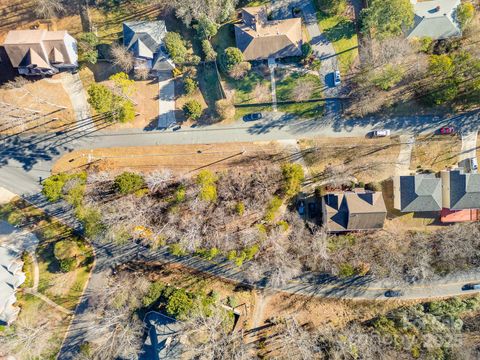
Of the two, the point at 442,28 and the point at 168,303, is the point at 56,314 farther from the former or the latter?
the point at 442,28

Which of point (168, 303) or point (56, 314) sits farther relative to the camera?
point (56, 314)

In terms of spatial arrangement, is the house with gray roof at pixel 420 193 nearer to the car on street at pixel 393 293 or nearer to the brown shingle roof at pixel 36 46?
the car on street at pixel 393 293

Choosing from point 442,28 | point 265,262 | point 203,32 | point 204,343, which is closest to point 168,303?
point 204,343

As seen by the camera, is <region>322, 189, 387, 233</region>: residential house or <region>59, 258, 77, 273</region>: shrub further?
<region>59, 258, 77, 273</region>: shrub

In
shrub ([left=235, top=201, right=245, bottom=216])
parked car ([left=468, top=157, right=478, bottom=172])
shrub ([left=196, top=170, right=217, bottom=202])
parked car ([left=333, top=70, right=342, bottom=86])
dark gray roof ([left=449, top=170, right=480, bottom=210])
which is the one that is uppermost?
parked car ([left=333, top=70, right=342, bottom=86])

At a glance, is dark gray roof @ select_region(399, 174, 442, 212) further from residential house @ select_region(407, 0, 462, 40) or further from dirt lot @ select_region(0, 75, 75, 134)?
dirt lot @ select_region(0, 75, 75, 134)

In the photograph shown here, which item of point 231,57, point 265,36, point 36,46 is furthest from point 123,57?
point 265,36

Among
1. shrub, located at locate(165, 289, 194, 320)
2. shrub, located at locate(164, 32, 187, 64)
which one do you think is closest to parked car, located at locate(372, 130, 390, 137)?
shrub, located at locate(164, 32, 187, 64)

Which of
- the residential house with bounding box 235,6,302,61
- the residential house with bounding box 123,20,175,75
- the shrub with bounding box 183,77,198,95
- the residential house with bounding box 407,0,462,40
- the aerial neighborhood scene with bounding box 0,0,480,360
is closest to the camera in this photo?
the residential house with bounding box 407,0,462,40
